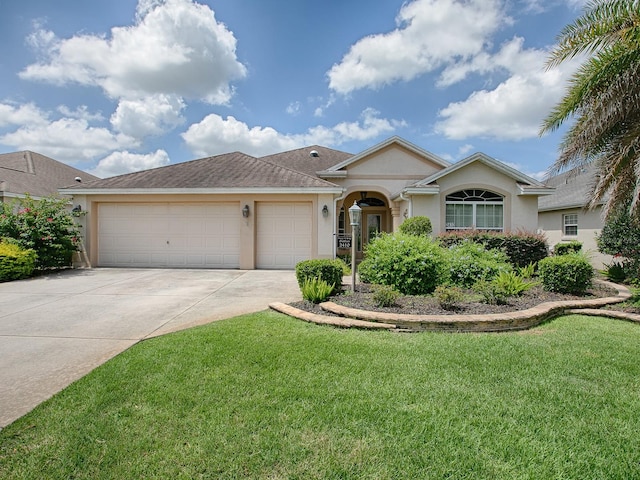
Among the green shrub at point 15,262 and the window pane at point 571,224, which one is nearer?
the green shrub at point 15,262

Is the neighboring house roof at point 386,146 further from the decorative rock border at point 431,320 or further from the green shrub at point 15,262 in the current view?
the green shrub at point 15,262

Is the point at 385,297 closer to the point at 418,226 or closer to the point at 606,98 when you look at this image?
the point at 606,98

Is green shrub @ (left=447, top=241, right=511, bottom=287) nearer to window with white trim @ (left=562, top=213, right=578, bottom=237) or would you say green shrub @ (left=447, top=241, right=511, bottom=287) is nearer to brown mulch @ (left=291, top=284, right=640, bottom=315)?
brown mulch @ (left=291, top=284, right=640, bottom=315)

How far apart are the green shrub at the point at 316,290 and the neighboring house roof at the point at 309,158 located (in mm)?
12018

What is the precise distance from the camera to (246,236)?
12594 mm

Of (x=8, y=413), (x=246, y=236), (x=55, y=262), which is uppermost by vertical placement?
(x=246, y=236)

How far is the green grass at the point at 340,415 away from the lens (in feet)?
7.27

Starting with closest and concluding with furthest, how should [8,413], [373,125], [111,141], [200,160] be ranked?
[8,413] → [200,160] → [373,125] → [111,141]

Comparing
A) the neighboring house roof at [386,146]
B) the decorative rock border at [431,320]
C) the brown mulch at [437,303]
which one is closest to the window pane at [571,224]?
the neighboring house roof at [386,146]

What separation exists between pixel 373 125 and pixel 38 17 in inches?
581

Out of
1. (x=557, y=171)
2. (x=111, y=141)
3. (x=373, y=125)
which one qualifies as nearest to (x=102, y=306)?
(x=557, y=171)

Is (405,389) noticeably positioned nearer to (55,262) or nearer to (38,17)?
(38,17)

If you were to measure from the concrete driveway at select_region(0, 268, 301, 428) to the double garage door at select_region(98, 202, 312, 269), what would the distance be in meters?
1.64

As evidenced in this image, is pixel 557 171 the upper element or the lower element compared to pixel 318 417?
upper
